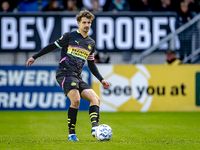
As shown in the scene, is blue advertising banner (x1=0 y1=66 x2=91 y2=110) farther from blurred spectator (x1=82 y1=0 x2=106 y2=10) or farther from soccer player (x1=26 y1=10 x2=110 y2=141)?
soccer player (x1=26 y1=10 x2=110 y2=141)

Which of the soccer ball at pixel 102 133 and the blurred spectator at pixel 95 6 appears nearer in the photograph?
the soccer ball at pixel 102 133

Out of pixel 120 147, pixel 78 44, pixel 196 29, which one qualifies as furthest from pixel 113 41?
pixel 120 147

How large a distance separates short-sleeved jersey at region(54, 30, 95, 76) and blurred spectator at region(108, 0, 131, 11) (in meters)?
7.62

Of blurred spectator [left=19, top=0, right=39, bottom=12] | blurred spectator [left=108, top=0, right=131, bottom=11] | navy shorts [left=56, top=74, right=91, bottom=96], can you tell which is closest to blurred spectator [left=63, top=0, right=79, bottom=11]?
blurred spectator [left=19, top=0, right=39, bottom=12]

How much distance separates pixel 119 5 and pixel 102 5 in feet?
1.96

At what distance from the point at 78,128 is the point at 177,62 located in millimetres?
5503

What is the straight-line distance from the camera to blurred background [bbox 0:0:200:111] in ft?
39.9

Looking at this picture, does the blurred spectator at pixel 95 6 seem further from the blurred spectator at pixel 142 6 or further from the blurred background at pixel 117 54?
the blurred spectator at pixel 142 6

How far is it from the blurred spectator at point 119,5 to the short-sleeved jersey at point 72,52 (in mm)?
7615

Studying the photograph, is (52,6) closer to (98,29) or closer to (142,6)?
(98,29)

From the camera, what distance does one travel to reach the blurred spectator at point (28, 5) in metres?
13.6

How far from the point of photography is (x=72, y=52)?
6000mm

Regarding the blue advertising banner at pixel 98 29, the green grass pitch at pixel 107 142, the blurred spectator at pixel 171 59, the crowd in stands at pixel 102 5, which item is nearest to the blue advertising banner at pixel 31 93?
the blue advertising banner at pixel 98 29

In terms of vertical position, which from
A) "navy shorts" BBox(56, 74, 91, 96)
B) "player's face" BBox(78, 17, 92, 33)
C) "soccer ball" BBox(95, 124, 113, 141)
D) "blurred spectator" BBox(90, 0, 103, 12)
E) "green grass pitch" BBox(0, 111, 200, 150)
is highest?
"blurred spectator" BBox(90, 0, 103, 12)
